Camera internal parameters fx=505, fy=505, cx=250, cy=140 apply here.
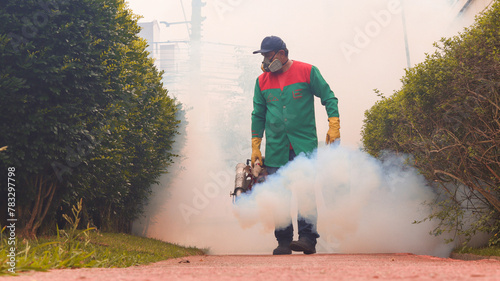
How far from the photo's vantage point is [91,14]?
326 inches

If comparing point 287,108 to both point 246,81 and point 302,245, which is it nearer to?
point 302,245

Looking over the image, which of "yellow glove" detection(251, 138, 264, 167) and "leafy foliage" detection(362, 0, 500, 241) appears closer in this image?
"yellow glove" detection(251, 138, 264, 167)

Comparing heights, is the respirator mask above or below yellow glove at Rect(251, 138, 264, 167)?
above

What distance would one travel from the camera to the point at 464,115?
328 inches

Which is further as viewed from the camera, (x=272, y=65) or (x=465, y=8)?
(x=465, y=8)

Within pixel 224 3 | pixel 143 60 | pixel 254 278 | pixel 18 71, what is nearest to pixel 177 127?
pixel 143 60

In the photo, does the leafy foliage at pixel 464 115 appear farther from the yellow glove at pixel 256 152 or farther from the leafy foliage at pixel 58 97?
the leafy foliage at pixel 58 97

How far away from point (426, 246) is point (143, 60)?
8.43m

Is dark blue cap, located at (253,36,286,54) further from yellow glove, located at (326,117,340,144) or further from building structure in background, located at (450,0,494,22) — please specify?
building structure in background, located at (450,0,494,22)

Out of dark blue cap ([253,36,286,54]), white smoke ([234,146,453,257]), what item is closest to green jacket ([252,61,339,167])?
white smoke ([234,146,453,257])

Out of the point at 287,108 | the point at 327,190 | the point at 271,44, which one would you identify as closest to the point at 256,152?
the point at 287,108

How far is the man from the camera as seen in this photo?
679 centimetres

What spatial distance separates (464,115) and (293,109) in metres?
3.28

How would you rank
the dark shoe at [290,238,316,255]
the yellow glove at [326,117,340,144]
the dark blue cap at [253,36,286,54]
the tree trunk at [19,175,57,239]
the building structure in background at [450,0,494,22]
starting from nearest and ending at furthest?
the dark shoe at [290,238,316,255] → the yellow glove at [326,117,340,144] → the dark blue cap at [253,36,286,54] → the tree trunk at [19,175,57,239] → the building structure in background at [450,0,494,22]
